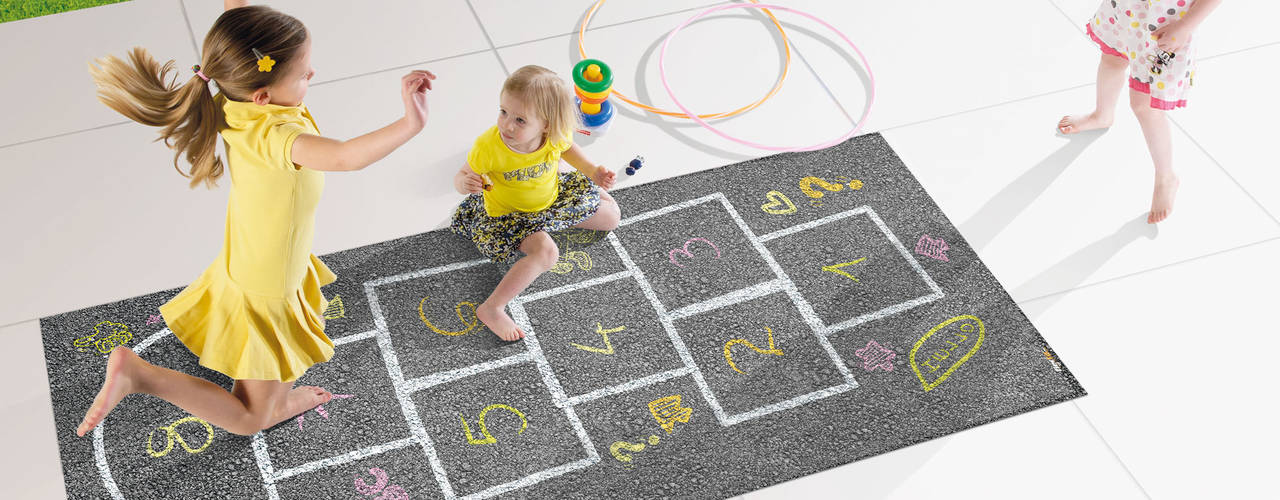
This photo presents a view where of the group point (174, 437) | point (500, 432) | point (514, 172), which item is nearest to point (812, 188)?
point (514, 172)

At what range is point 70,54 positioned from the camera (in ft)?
9.18

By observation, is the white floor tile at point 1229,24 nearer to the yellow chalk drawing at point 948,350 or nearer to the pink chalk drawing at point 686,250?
the yellow chalk drawing at point 948,350

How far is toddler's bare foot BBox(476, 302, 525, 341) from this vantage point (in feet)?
7.07

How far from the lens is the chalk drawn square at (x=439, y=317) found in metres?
2.13

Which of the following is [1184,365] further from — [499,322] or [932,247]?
[499,322]

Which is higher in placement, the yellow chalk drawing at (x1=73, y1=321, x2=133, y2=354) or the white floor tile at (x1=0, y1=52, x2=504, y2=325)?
the white floor tile at (x1=0, y1=52, x2=504, y2=325)

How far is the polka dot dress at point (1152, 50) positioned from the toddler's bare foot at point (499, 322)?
1.51 metres

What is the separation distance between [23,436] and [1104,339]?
2.23 m

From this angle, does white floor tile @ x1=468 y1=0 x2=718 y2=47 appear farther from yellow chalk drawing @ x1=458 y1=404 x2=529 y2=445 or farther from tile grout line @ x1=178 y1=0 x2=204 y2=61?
yellow chalk drawing @ x1=458 y1=404 x2=529 y2=445

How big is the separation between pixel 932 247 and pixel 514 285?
3.23 feet

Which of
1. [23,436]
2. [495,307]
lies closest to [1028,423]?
[495,307]

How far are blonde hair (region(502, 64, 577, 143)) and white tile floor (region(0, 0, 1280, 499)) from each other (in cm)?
51

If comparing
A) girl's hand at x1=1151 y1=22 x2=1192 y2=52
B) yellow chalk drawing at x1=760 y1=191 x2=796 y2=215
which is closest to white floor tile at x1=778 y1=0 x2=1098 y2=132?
yellow chalk drawing at x1=760 y1=191 x2=796 y2=215

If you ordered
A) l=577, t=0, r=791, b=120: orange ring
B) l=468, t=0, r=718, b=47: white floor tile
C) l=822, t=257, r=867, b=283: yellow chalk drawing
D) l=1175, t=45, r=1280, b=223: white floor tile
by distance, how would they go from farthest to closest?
l=468, t=0, r=718, b=47: white floor tile → l=577, t=0, r=791, b=120: orange ring → l=1175, t=45, r=1280, b=223: white floor tile → l=822, t=257, r=867, b=283: yellow chalk drawing
